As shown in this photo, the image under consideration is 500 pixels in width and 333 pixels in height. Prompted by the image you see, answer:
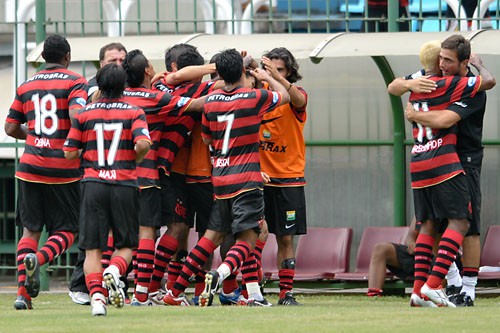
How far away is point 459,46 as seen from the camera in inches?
420

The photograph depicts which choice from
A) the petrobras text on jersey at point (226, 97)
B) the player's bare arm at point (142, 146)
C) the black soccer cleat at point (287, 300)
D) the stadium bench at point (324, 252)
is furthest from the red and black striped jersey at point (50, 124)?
the stadium bench at point (324, 252)

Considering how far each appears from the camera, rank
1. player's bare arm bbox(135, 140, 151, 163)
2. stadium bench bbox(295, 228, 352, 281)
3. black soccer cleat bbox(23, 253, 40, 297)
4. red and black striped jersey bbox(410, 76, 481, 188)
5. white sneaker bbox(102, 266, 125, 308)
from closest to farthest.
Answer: white sneaker bbox(102, 266, 125, 308), player's bare arm bbox(135, 140, 151, 163), black soccer cleat bbox(23, 253, 40, 297), red and black striped jersey bbox(410, 76, 481, 188), stadium bench bbox(295, 228, 352, 281)

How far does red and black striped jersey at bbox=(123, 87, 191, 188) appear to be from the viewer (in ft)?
36.4

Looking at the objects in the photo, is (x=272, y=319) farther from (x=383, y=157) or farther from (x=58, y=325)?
(x=383, y=157)

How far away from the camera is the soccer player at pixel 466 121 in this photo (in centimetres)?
1069

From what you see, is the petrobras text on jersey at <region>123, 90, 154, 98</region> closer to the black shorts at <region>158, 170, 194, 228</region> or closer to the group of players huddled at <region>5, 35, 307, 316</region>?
the group of players huddled at <region>5, 35, 307, 316</region>

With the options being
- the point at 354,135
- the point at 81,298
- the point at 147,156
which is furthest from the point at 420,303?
the point at 354,135

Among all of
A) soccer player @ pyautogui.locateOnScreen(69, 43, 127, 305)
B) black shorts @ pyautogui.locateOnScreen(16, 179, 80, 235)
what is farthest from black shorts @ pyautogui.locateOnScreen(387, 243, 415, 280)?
black shorts @ pyautogui.locateOnScreen(16, 179, 80, 235)

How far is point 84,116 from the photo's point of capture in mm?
9969

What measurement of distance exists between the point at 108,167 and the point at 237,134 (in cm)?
130

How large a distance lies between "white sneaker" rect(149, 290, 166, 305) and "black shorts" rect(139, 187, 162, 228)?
0.63 m

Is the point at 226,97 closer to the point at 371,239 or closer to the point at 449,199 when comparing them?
the point at 449,199

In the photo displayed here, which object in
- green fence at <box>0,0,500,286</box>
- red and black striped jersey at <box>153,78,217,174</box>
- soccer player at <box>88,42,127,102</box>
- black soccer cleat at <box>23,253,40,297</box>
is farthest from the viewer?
green fence at <box>0,0,500,286</box>

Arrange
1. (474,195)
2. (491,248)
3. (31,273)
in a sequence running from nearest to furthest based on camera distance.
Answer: (31,273) → (474,195) → (491,248)
